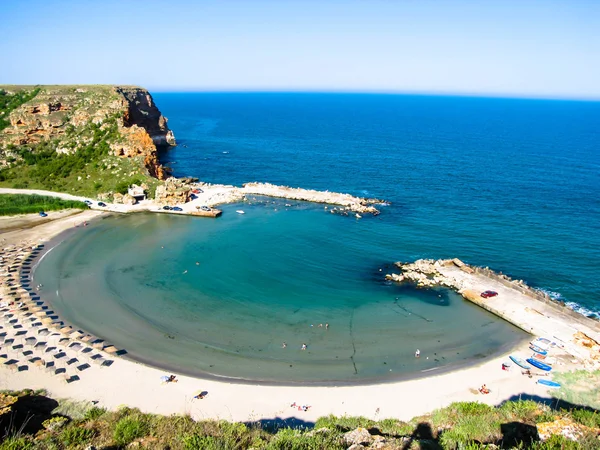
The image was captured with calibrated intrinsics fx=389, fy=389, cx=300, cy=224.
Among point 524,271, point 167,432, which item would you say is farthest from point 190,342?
point 524,271

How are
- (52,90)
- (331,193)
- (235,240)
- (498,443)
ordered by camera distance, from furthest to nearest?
1. (52,90)
2. (331,193)
3. (235,240)
4. (498,443)

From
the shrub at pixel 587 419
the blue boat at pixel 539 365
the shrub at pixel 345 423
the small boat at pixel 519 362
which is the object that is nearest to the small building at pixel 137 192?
the shrub at pixel 345 423

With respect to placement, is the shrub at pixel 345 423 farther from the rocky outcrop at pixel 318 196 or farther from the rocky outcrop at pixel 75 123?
the rocky outcrop at pixel 75 123

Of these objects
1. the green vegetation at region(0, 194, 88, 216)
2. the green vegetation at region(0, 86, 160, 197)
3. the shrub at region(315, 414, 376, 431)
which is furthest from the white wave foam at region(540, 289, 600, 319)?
the green vegetation at region(0, 194, 88, 216)

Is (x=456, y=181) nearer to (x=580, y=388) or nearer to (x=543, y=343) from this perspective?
(x=543, y=343)

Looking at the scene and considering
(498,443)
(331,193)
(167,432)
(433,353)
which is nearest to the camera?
(498,443)

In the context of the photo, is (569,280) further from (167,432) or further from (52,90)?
(52,90)

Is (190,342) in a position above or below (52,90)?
below

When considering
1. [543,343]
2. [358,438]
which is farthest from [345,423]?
[543,343]
